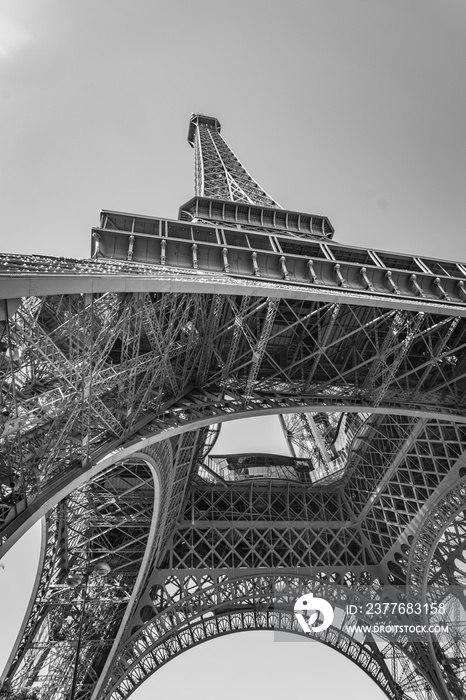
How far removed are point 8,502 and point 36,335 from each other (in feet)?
10.2

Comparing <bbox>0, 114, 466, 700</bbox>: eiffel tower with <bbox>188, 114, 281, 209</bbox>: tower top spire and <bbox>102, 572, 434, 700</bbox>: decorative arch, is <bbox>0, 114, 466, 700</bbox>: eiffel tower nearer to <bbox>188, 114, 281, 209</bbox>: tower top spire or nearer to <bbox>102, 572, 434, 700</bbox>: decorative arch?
<bbox>102, 572, 434, 700</bbox>: decorative arch

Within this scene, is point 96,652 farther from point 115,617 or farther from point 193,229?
point 193,229

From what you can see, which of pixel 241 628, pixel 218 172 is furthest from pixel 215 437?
pixel 218 172

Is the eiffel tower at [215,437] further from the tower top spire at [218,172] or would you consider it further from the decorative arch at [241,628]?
the tower top spire at [218,172]

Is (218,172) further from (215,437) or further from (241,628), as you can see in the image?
(241,628)

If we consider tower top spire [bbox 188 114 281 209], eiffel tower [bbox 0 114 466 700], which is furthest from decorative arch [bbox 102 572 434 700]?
tower top spire [bbox 188 114 281 209]

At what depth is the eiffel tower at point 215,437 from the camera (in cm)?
1067

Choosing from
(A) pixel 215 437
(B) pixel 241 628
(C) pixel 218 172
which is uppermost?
(C) pixel 218 172

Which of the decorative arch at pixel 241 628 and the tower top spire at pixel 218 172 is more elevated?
the tower top spire at pixel 218 172

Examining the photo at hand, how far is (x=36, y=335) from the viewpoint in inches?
359

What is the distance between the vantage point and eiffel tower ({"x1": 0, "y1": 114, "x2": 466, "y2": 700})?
10.7 metres

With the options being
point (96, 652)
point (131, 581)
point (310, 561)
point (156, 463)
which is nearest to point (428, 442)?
point (310, 561)

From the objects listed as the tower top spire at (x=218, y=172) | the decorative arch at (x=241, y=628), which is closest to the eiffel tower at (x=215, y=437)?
the decorative arch at (x=241, y=628)

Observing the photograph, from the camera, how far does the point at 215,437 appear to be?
28078 mm
